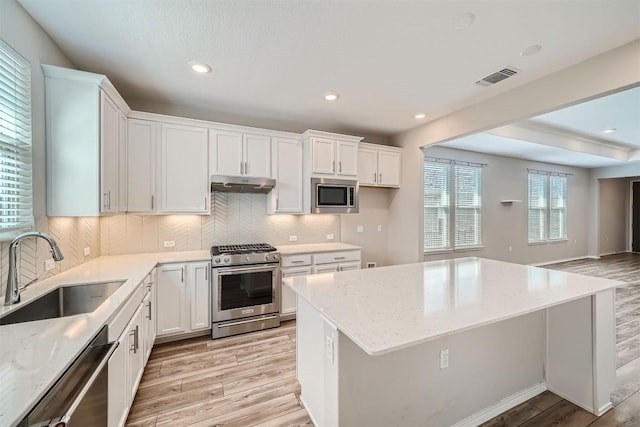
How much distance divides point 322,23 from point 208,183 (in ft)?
7.13

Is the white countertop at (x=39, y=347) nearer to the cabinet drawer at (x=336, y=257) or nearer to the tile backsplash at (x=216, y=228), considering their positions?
the tile backsplash at (x=216, y=228)

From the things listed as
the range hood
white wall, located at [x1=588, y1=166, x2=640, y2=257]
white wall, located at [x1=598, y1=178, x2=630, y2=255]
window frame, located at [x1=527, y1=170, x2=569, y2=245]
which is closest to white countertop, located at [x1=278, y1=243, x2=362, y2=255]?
the range hood

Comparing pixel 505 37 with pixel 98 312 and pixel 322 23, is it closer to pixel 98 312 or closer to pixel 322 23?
pixel 322 23

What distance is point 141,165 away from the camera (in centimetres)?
296

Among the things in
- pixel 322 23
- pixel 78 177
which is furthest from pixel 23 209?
pixel 322 23

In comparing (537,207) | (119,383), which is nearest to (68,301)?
(119,383)

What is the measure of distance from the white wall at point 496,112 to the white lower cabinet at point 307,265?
1068 millimetres

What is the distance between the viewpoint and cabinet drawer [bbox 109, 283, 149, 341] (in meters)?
1.53

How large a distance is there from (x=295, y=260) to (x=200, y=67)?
7.80ft

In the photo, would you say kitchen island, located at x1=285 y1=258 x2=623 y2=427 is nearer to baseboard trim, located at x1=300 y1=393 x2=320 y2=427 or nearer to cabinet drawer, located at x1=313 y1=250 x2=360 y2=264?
baseboard trim, located at x1=300 y1=393 x2=320 y2=427

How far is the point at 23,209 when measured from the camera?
1.79 metres

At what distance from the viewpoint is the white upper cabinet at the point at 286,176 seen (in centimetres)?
364

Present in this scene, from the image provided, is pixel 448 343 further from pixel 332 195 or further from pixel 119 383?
pixel 332 195

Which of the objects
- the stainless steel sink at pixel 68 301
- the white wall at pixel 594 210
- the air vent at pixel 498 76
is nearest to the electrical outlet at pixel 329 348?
the stainless steel sink at pixel 68 301
